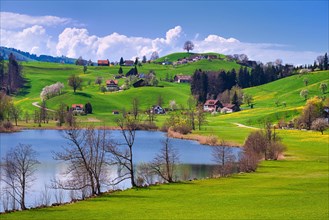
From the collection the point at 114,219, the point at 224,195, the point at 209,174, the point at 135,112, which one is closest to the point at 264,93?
the point at 135,112

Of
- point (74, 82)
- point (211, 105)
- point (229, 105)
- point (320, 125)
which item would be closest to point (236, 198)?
point (320, 125)

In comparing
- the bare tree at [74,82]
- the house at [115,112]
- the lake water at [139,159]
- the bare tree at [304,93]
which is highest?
the bare tree at [74,82]

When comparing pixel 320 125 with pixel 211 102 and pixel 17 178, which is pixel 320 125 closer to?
pixel 211 102

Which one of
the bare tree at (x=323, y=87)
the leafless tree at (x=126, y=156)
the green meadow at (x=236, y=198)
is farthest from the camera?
the bare tree at (x=323, y=87)

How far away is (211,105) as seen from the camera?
179 meters

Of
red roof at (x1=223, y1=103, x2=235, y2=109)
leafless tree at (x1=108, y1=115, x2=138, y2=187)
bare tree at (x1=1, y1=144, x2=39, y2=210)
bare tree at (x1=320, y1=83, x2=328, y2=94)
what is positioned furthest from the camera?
red roof at (x1=223, y1=103, x2=235, y2=109)

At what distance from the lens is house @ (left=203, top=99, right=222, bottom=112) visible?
17721cm

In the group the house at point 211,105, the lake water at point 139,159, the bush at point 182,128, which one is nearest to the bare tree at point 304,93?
the house at point 211,105

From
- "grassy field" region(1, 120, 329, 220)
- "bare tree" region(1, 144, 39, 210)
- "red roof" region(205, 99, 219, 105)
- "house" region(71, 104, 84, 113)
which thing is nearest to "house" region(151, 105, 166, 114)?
"red roof" region(205, 99, 219, 105)

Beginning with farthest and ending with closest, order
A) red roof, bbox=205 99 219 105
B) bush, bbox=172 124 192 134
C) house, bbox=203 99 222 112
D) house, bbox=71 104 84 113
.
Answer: red roof, bbox=205 99 219 105 → house, bbox=203 99 222 112 → house, bbox=71 104 84 113 → bush, bbox=172 124 192 134

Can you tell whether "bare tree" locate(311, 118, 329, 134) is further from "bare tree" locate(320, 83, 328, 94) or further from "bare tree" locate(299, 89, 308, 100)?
"bare tree" locate(320, 83, 328, 94)

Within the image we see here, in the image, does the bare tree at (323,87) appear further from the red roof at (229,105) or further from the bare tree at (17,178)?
the bare tree at (17,178)

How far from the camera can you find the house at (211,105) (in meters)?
177

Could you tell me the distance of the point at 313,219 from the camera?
3078 cm
